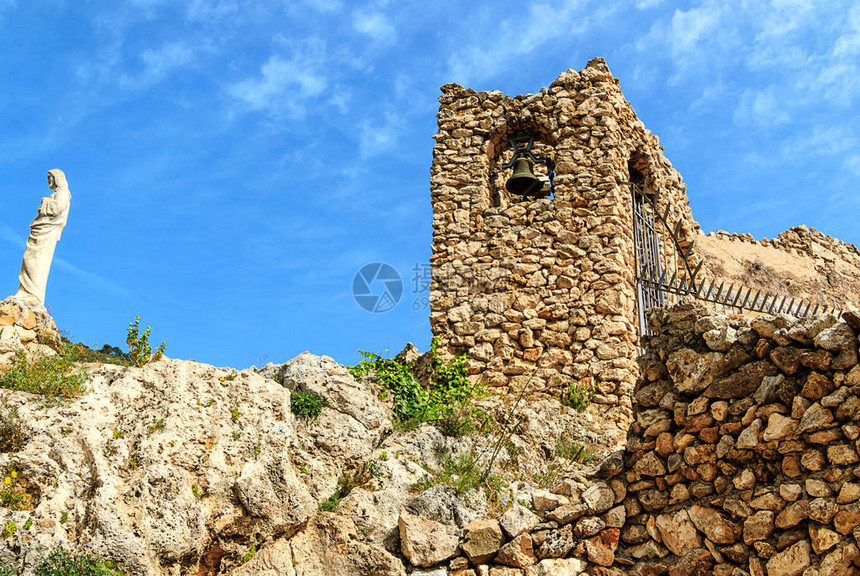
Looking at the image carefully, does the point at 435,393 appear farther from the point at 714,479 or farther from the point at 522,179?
the point at 714,479

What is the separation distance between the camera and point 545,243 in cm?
1060

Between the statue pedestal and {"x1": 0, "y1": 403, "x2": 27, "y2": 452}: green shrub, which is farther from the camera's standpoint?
the statue pedestal

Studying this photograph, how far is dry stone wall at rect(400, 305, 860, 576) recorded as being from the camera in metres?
5.52

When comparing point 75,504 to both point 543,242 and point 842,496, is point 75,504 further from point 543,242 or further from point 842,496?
point 543,242

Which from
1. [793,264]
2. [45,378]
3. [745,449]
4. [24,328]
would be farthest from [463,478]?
[793,264]

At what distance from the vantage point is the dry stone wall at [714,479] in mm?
5520

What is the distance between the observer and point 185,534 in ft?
20.9

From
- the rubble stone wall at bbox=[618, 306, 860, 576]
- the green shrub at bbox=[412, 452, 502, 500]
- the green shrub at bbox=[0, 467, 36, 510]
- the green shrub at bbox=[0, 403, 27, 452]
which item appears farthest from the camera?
the green shrub at bbox=[412, 452, 502, 500]

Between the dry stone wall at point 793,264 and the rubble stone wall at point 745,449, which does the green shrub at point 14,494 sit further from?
the dry stone wall at point 793,264

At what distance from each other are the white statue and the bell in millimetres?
5890

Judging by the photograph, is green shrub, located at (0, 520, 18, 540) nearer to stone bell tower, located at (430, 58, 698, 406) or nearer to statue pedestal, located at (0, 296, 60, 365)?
statue pedestal, located at (0, 296, 60, 365)

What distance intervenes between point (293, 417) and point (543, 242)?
14.6 feet

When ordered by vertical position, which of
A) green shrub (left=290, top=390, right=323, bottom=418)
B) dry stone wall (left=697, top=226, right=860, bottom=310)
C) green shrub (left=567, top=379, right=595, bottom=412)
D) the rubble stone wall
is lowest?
green shrub (left=290, top=390, right=323, bottom=418)

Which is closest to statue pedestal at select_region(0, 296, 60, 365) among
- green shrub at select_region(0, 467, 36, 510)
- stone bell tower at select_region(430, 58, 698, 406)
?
green shrub at select_region(0, 467, 36, 510)
